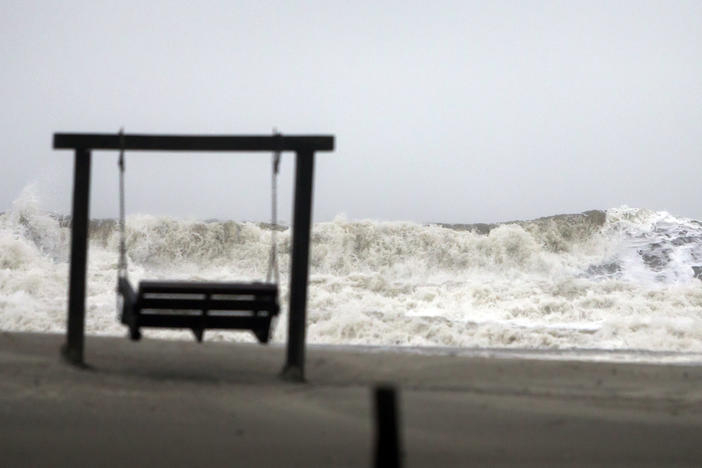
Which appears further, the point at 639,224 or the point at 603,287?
the point at 639,224

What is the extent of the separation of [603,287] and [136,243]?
11296 mm

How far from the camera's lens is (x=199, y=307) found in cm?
783

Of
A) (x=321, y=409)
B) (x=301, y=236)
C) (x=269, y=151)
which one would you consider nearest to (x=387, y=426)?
(x=321, y=409)

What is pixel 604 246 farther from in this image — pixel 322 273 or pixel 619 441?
pixel 619 441

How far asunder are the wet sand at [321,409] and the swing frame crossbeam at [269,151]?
1.62 feet

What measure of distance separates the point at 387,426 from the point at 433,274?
72.2ft

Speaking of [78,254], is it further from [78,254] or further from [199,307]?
[199,307]

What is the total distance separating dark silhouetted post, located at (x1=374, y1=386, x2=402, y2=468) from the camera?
119 inches

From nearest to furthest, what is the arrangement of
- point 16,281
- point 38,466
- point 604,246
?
point 38,466, point 16,281, point 604,246

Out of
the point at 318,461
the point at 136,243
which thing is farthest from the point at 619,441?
the point at 136,243

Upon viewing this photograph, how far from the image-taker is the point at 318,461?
5211 mm

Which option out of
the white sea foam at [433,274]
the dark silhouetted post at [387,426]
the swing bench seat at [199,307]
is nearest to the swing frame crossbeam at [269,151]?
the swing bench seat at [199,307]

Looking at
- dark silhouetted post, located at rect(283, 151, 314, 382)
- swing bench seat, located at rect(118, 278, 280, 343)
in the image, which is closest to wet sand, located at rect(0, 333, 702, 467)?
swing bench seat, located at rect(118, 278, 280, 343)

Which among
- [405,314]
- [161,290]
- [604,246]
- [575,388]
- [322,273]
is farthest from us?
[604,246]
